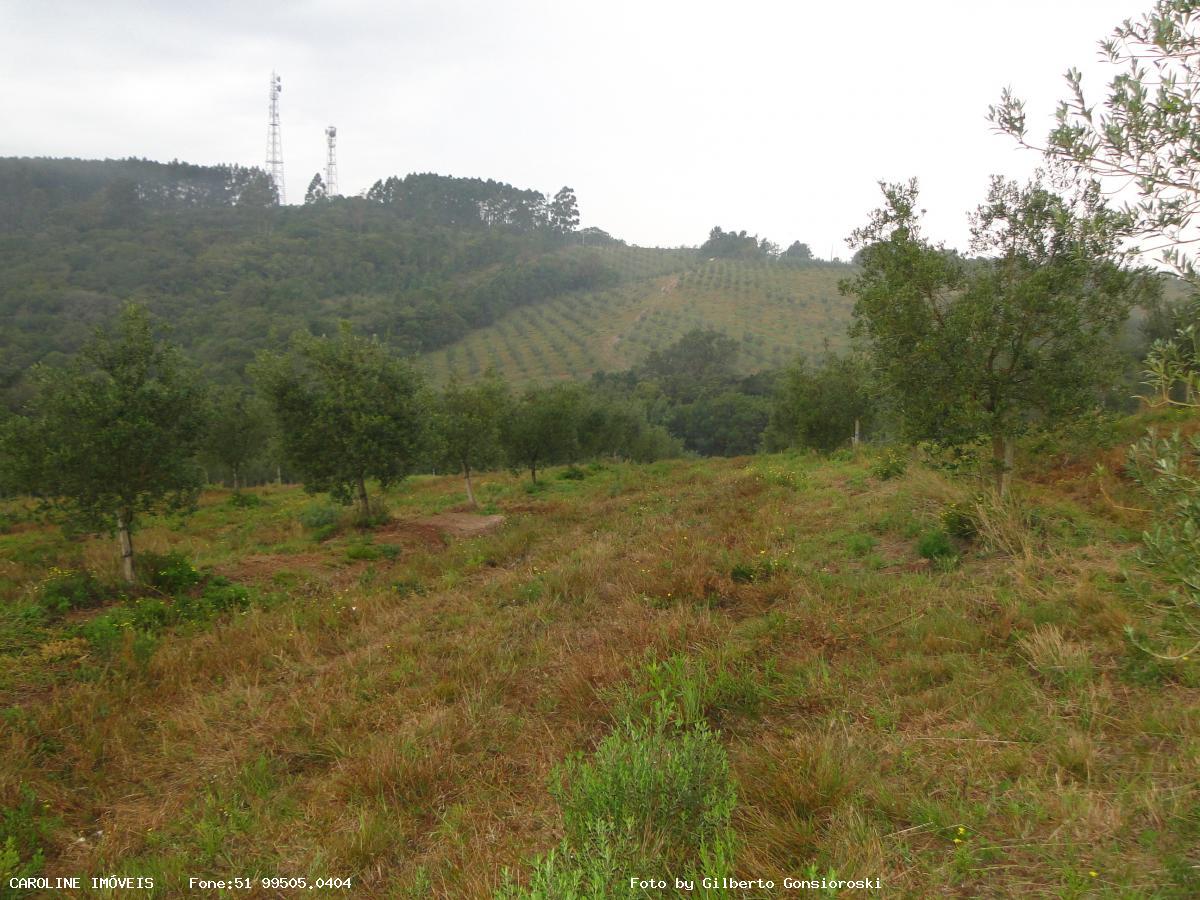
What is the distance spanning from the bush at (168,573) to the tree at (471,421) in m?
11.0

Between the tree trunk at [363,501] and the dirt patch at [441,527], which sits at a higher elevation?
the tree trunk at [363,501]

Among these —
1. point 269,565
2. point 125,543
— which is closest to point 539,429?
point 269,565

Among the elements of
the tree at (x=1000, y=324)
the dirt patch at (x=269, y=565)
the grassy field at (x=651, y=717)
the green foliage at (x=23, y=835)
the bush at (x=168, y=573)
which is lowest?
the dirt patch at (x=269, y=565)

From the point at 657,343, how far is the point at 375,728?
8637 cm

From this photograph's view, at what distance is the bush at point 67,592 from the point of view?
9.24 m

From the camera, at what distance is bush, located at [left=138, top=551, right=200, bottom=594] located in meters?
10.7

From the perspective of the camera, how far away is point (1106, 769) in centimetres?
349

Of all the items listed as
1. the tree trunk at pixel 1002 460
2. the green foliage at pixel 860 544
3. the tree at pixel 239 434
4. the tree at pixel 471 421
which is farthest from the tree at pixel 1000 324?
the tree at pixel 239 434

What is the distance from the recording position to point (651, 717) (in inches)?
184

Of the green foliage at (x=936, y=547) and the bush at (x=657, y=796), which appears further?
the green foliage at (x=936, y=547)

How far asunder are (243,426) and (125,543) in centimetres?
2443

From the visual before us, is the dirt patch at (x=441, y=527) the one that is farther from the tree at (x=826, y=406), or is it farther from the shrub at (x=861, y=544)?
the tree at (x=826, y=406)

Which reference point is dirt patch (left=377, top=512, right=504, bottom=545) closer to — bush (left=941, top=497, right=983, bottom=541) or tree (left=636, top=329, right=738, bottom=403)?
bush (left=941, top=497, right=983, bottom=541)

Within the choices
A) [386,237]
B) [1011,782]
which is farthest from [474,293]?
[1011,782]
